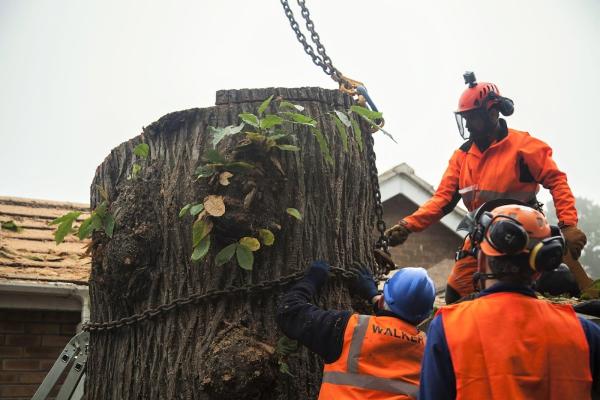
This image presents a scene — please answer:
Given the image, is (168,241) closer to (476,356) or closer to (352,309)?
(352,309)

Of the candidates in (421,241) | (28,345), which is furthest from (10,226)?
(421,241)

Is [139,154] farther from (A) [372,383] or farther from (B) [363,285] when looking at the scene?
(A) [372,383]

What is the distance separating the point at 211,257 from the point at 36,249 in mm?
4756

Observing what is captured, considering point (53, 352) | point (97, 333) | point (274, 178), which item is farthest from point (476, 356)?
point (53, 352)

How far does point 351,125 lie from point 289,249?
0.76 metres

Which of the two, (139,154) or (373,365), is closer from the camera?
(373,365)

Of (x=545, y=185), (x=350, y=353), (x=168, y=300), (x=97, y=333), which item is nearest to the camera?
(x=350, y=353)

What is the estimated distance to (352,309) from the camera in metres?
3.08

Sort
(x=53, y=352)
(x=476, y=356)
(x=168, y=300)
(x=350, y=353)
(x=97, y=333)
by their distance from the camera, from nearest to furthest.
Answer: (x=476, y=356) < (x=350, y=353) < (x=168, y=300) < (x=97, y=333) < (x=53, y=352)

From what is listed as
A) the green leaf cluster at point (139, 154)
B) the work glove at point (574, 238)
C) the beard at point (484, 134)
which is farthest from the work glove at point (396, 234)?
the green leaf cluster at point (139, 154)

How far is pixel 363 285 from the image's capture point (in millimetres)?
3068

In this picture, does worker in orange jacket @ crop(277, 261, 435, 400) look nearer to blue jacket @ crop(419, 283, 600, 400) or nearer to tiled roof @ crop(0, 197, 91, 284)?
blue jacket @ crop(419, 283, 600, 400)

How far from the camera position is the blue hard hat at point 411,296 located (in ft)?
9.28

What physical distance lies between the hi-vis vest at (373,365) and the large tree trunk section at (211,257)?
24 cm
